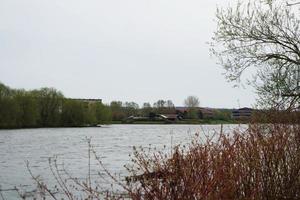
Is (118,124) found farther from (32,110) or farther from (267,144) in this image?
(267,144)

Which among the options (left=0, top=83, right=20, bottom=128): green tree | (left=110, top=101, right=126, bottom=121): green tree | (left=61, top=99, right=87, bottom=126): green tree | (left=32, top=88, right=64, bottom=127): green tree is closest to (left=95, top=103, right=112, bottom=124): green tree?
(left=61, top=99, right=87, bottom=126): green tree

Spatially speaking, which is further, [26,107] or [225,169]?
[26,107]

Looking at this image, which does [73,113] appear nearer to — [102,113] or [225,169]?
[102,113]

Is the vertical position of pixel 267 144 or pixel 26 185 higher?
pixel 267 144

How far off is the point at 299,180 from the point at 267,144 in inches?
25.6

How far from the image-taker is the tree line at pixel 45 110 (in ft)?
270

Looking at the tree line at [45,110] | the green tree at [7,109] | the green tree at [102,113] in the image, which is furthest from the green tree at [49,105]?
the green tree at [102,113]

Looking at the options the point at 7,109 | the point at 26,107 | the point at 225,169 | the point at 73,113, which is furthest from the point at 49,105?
the point at 225,169

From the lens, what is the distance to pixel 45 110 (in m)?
92.5

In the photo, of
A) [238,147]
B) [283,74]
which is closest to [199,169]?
[238,147]

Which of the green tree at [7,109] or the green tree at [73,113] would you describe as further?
the green tree at [73,113]

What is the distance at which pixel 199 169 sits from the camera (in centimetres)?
448

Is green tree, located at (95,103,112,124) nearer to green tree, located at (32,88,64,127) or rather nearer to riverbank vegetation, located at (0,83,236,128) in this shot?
riverbank vegetation, located at (0,83,236,128)

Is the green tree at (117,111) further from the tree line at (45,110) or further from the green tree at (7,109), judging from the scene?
the green tree at (7,109)
